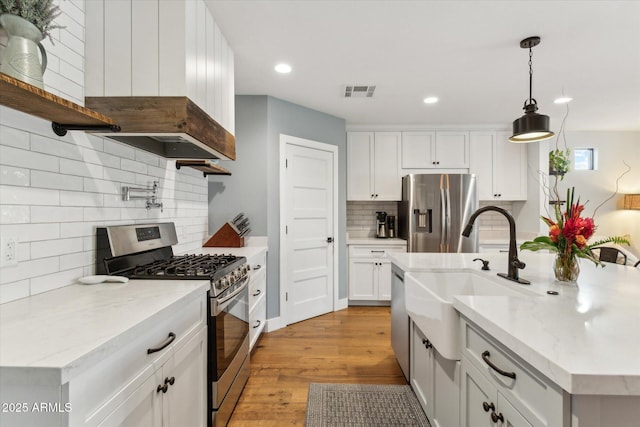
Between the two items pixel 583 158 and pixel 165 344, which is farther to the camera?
pixel 583 158

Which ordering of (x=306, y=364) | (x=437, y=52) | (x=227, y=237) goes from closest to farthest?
(x=437, y=52)
(x=306, y=364)
(x=227, y=237)

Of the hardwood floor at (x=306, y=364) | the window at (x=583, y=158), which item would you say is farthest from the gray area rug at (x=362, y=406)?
the window at (x=583, y=158)

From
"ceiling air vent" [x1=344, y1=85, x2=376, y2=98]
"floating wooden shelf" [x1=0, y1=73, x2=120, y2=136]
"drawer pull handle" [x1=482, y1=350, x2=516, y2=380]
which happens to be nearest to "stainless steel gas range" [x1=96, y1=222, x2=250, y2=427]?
"floating wooden shelf" [x1=0, y1=73, x2=120, y2=136]

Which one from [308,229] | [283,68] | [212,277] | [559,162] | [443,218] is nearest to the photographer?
[212,277]

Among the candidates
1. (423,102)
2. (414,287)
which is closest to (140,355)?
(414,287)

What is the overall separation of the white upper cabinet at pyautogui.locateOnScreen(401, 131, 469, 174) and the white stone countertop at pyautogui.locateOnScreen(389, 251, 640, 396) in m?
2.94

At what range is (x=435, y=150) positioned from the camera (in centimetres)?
438

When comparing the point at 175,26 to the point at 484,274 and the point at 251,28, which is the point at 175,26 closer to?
the point at 251,28

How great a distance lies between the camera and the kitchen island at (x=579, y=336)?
0.64m

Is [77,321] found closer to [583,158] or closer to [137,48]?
[137,48]

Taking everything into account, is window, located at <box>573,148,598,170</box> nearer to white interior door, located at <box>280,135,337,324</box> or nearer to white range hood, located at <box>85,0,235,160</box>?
white interior door, located at <box>280,135,337,324</box>

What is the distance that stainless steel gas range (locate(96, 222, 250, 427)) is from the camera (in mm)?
1548

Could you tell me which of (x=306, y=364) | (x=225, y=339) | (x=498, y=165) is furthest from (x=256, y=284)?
(x=498, y=165)

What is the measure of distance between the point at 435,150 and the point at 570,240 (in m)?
3.24
